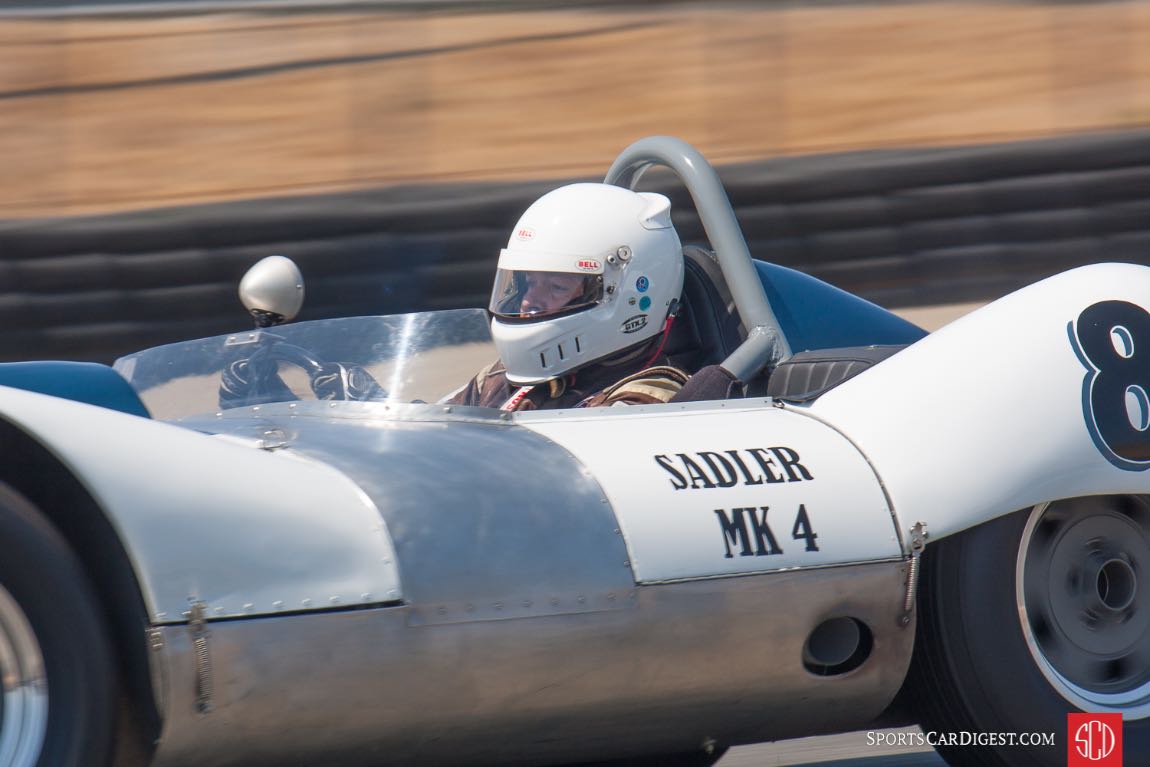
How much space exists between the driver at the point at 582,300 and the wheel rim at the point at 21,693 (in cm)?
Result: 157

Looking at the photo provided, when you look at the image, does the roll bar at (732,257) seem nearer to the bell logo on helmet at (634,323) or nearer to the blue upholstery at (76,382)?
the bell logo on helmet at (634,323)

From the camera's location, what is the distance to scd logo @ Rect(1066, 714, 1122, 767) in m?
3.22

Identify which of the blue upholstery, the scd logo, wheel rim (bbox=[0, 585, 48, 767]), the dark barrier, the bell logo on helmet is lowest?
the scd logo

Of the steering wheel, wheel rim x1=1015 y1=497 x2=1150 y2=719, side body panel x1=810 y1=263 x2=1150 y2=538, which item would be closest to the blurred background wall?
the steering wheel

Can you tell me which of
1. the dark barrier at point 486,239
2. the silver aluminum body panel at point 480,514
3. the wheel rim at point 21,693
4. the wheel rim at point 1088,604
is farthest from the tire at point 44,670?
the dark barrier at point 486,239

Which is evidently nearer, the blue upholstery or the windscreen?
the blue upholstery

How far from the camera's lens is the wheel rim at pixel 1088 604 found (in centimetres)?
325

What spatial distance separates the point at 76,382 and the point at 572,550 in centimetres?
116

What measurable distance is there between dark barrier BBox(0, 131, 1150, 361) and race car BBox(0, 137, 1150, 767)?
353cm

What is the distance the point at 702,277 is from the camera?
3.99m

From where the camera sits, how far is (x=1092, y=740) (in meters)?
3.23

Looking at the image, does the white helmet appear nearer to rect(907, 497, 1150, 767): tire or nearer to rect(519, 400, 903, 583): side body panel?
rect(519, 400, 903, 583): side body panel

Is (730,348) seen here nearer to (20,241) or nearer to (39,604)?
(39,604)

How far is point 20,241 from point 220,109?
191 cm
